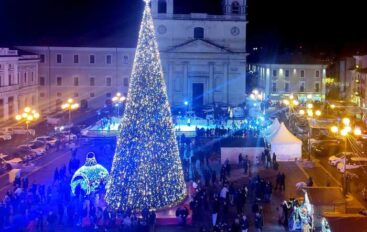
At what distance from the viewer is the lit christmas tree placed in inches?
740

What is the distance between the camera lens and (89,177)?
21.3m

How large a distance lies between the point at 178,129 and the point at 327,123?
11884mm

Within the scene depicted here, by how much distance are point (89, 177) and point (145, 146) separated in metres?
3.52

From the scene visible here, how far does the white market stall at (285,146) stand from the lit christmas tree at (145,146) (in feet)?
38.7

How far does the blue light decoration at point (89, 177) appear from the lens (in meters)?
21.2

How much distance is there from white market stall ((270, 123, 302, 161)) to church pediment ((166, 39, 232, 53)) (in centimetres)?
2369

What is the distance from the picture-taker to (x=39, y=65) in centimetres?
5388

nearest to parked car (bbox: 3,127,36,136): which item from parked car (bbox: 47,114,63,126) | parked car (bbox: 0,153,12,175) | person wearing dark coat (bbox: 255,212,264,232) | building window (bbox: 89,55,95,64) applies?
parked car (bbox: 47,114,63,126)

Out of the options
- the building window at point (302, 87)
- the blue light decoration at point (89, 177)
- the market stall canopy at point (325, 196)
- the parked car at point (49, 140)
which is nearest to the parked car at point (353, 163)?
the market stall canopy at point (325, 196)

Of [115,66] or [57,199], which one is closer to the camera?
[57,199]

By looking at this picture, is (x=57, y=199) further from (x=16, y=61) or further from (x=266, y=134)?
(x=16, y=61)

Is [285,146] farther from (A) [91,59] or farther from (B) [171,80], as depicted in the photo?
(A) [91,59]

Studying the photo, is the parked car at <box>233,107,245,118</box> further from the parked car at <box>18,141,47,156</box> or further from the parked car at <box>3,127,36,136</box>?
the parked car at <box>18,141,47,156</box>

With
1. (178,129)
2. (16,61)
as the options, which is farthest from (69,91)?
(178,129)
